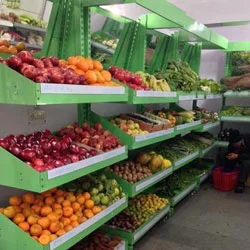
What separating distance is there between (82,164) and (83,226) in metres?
0.47

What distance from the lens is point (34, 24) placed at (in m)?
4.64

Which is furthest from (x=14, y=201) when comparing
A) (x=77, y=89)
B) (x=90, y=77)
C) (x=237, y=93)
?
(x=237, y=93)

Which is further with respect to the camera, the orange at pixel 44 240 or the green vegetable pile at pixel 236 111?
the green vegetable pile at pixel 236 111

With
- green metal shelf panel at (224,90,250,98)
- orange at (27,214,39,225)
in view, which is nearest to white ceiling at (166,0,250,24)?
green metal shelf panel at (224,90,250,98)

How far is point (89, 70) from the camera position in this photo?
7.80ft

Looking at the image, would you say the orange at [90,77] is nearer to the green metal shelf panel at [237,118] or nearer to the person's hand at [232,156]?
the person's hand at [232,156]

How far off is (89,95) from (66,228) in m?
0.93

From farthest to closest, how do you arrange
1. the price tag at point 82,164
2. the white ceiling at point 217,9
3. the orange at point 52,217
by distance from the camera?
the white ceiling at point 217,9 → the orange at point 52,217 → the price tag at point 82,164

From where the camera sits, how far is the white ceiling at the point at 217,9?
6.09 m

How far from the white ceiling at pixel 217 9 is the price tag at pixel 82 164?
4.67m

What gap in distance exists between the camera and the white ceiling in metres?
6.09

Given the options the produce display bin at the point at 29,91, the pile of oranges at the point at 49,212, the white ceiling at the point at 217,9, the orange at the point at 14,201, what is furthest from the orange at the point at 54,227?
the white ceiling at the point at 217,9

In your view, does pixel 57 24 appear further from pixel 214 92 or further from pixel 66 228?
pixel 214 92

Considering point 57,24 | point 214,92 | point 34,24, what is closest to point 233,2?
point 214,92
